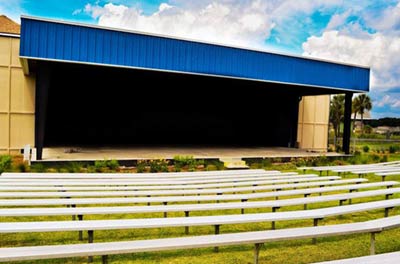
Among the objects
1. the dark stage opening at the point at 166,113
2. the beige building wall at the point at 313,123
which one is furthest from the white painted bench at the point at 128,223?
the beige building wall at the point at 313,123

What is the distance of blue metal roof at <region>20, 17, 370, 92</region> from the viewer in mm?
10594

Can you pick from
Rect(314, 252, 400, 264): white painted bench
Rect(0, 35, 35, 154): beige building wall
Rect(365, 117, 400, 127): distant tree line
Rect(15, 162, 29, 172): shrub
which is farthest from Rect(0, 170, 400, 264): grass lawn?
Rect(365, 117, 400, 127): distant tree line

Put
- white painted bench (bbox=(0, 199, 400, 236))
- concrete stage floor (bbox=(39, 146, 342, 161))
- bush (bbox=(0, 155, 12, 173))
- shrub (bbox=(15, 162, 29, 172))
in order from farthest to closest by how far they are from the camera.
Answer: concrete stage floor (bbox=(39, 146, 342, 161)) → shrub (bbox=(15, 162, 29, 172)) → bush (bbox=(0, 155, 12, 173)) → white painted bench (bbox=(0, 199, 400, 236))

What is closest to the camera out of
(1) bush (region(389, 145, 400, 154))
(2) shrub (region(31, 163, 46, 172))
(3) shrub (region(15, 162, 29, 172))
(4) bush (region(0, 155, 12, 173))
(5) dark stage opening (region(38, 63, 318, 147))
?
(4) bush (region(0, 155, 12, 173))

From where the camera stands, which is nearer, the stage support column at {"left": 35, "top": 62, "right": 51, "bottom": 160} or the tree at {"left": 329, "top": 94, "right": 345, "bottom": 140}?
the stage support column at {"left": 35, "top": 62, "right": 51, "bottom": 160}

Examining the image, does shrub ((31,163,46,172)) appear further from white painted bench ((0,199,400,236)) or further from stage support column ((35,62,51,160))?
white painted bench ((0,199,400,236))

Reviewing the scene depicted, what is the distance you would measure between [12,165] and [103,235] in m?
6.61

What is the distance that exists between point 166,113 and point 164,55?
34.9ft

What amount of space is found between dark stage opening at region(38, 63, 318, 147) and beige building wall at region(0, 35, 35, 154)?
13.1 ft

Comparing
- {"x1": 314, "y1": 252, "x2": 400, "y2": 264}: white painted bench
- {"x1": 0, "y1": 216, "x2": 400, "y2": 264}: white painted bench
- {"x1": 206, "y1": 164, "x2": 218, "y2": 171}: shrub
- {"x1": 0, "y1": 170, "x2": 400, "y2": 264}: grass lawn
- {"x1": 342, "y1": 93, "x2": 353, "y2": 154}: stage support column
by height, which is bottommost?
{"x1": 0, "y1": 170, "x2": 400, "y2": 264}: grass lawn

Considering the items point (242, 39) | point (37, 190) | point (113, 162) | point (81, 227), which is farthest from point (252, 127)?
point (81, 227)

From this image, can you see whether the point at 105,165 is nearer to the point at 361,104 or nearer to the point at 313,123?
the point at 313,123

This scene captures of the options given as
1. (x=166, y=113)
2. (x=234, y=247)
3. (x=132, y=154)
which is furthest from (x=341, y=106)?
(x=234, y=247)

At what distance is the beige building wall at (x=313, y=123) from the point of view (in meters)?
21.2
